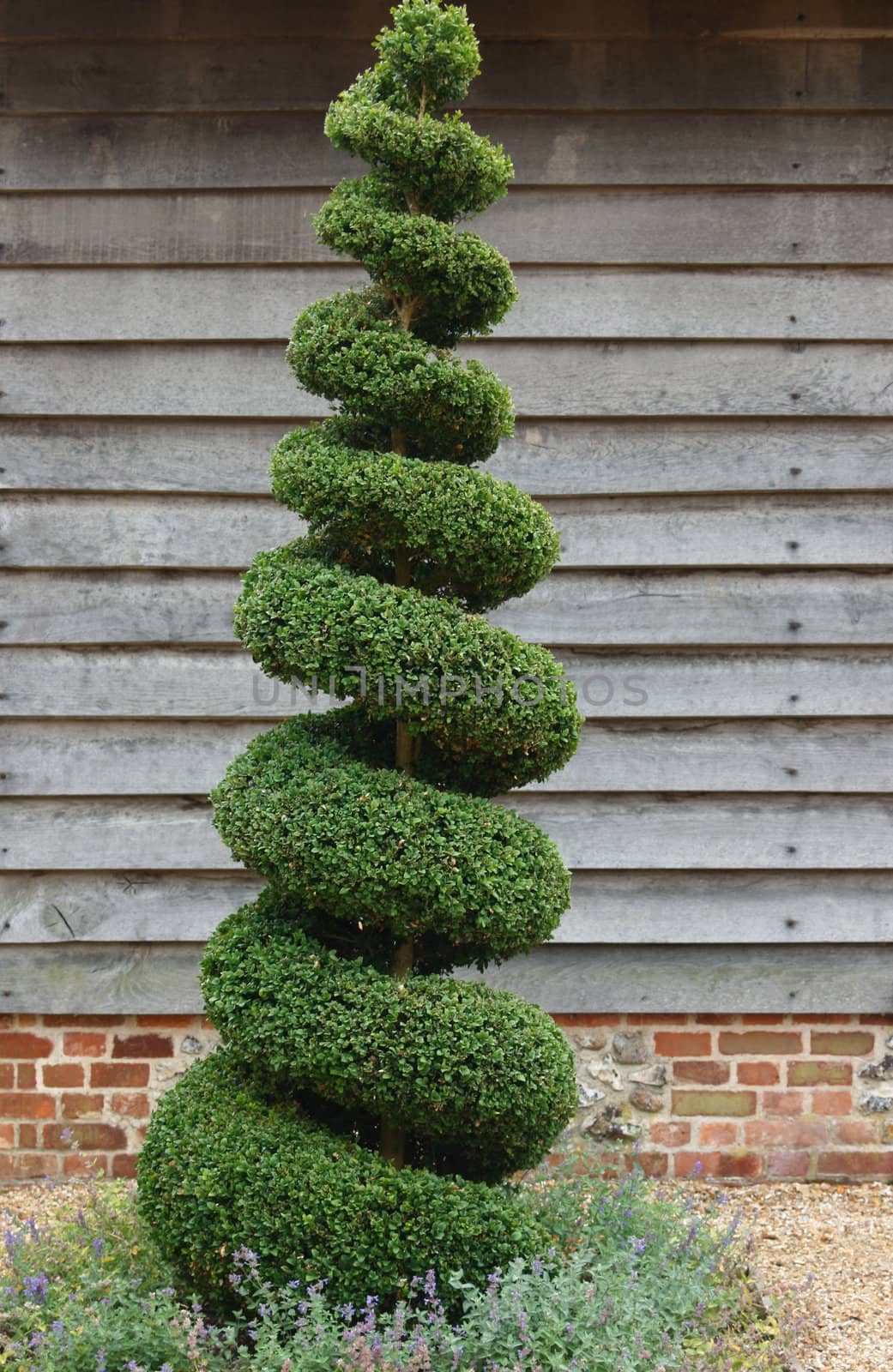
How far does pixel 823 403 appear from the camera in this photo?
12.6 feet

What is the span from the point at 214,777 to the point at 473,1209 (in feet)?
6.03

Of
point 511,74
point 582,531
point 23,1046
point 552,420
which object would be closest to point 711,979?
point 582,531

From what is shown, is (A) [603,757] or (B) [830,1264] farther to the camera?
(A) [603,757]

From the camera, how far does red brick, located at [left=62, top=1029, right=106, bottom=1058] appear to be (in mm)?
3875

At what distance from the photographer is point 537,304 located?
151 inches

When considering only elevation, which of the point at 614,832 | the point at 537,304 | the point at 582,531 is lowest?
the point at 614,832

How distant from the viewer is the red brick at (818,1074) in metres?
3.89

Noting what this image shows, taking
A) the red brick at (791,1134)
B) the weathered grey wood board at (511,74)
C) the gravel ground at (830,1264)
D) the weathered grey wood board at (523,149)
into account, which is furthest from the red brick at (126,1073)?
the weathered grey wood board at (511,74)

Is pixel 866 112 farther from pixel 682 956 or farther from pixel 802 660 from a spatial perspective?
pixel 682 956

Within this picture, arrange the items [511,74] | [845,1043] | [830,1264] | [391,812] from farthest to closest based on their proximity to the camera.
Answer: [845,1043]
[511,74]
[830,1264]
[391,812]

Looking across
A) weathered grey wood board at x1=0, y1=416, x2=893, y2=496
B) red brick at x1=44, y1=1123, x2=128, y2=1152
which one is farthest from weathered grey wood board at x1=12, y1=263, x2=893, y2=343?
red brick at x1=44, y1=1123, x2=128, y2=1152

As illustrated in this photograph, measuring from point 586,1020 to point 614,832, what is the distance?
0.68m

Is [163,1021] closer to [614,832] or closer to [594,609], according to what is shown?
[614,832]

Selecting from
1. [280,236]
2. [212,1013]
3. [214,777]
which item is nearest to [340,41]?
[280,236]
